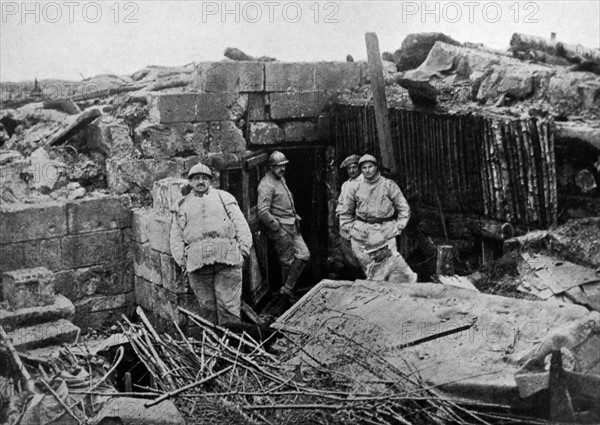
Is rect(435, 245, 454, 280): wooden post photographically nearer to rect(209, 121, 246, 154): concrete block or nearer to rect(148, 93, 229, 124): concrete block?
rect(209, 121, 246, 154): concrete block

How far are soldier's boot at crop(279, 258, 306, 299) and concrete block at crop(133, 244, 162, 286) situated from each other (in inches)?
93.6

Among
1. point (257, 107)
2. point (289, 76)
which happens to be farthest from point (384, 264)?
point (289, 76)

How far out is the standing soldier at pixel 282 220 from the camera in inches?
445

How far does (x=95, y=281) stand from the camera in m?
9.80

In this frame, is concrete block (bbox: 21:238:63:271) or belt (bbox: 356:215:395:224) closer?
concrete block (bbox: 21:238:63:271)

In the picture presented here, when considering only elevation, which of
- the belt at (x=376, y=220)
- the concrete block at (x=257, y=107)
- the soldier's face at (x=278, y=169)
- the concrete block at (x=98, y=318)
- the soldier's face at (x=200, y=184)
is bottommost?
the concrete block at (x=98, y=318)

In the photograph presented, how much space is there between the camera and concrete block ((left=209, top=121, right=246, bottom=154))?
1116cm

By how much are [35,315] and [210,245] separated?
1957 mm

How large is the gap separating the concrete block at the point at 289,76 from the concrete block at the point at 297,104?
95 mm

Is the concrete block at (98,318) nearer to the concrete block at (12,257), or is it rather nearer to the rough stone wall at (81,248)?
the rough stone wall at (81,248)

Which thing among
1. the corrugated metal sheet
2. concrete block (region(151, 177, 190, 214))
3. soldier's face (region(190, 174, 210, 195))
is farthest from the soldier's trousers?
the corrugated metal sheet

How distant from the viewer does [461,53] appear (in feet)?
Answer: 37.7

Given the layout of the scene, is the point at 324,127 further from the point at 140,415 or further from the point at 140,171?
the point at 140,415

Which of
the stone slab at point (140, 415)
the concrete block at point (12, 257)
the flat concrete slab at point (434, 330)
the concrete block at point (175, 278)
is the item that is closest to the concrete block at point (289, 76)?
the concrete block at point (175, 278)
